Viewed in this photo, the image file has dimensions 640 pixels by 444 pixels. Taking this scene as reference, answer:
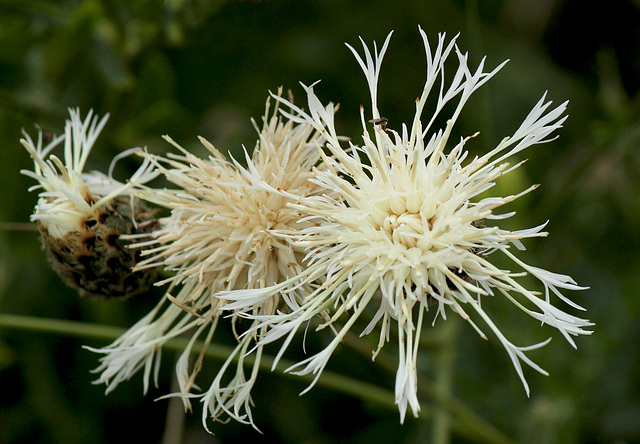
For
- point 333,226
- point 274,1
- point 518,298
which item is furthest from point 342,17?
point 333,226

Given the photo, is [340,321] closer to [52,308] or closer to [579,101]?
[52,308]

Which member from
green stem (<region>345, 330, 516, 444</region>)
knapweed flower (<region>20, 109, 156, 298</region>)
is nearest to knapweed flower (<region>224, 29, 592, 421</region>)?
knapweed flower (<region>20, 109, 156, 298</region>)

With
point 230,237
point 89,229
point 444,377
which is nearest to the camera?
point 230,237

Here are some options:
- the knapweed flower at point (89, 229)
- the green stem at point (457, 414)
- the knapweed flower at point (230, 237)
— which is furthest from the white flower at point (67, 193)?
the green stem at point (457, 414)

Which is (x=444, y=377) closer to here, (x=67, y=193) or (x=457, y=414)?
(x=457, y=414)

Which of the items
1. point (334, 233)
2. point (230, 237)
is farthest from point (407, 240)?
point (230, 237)

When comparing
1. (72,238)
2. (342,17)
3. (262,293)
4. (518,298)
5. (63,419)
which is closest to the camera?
(262,293)

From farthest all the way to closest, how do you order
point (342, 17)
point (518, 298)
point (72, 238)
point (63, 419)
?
point (342, 17) < point (63, 419) < point (518, 298) < point (72, 238)

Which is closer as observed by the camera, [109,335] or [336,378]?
[109,335]
